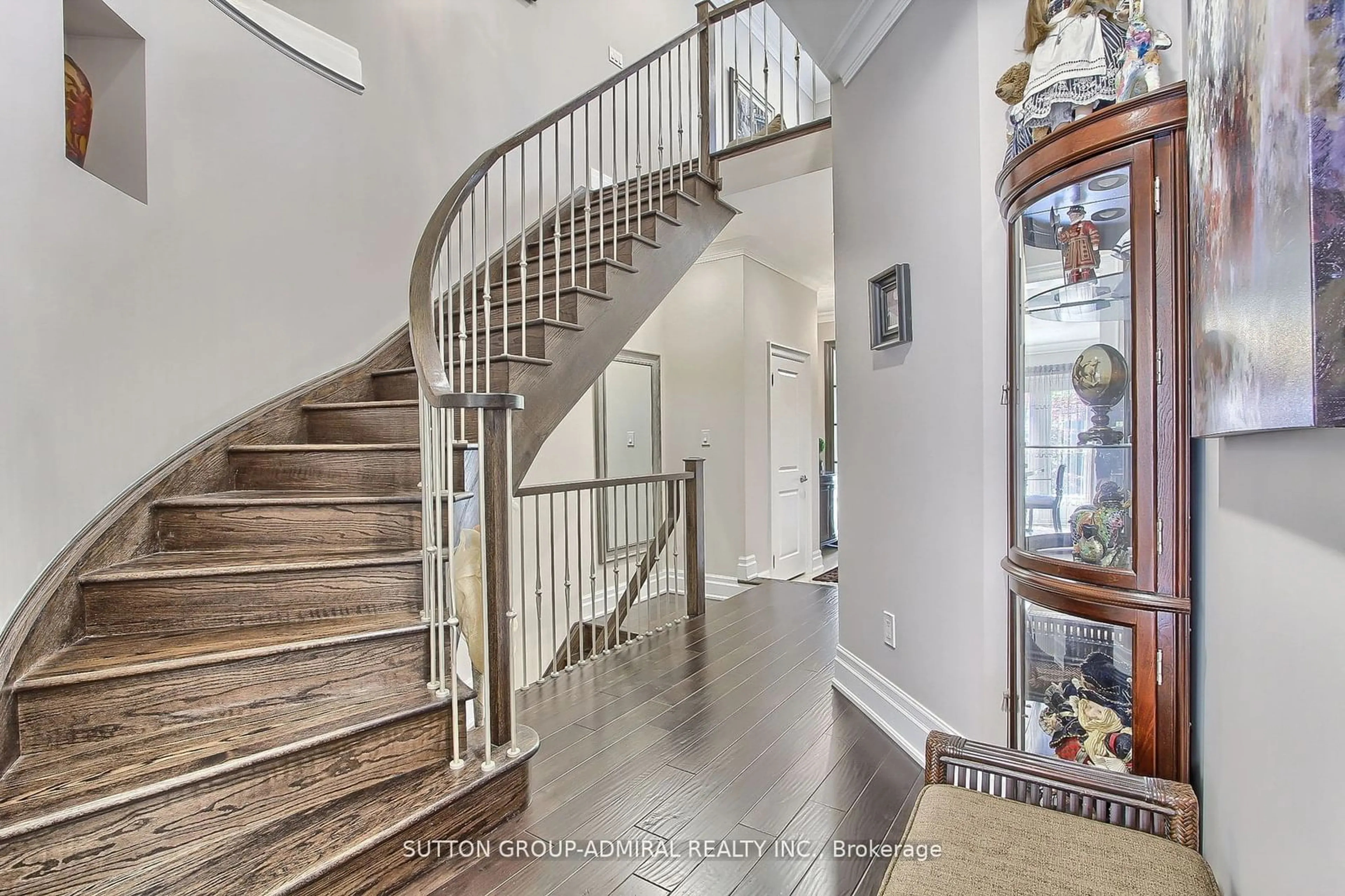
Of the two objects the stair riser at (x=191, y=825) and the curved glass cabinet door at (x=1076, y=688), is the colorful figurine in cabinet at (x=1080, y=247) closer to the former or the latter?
the curved glass cabinet door at (x=1076, y=688)

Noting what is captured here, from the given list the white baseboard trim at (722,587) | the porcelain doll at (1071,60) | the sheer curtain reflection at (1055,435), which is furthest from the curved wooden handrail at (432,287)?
the white baseboard trim at (722,587)

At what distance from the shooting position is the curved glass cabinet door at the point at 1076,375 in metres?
1.38

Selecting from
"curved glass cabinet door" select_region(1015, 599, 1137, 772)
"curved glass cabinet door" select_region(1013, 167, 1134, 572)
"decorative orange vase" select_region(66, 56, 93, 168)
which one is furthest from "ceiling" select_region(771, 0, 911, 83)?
"decorative orange vase" select_region(66, 56, 93, 168)

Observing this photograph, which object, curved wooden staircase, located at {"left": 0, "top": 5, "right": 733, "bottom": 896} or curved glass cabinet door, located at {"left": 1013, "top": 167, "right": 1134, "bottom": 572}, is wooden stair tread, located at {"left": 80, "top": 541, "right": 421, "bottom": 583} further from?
curved glass cabinet door, located at {"left": 1013, "top": 167, "right": 1134, "bottom": 572}

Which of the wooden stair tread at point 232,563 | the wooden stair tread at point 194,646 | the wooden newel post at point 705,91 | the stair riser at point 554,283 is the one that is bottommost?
the wooden stair tread at point 194,646

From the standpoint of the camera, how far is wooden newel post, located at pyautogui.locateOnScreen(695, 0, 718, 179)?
4059 millimetres

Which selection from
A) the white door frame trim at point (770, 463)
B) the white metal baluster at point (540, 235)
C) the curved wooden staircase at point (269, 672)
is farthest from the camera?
the white door frame trim at point (770, 463)

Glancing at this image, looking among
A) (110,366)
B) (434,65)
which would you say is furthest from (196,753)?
(434,65)

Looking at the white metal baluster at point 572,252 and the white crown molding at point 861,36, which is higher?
the white crown molding at point 861,36

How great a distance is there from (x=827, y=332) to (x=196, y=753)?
7507mm

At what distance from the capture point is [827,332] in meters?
7.93

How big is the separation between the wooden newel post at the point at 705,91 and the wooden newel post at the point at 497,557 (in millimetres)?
2819

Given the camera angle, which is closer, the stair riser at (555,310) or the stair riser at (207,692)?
the stair riser at (207,692)

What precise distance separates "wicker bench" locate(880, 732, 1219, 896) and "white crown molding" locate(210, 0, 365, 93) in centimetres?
343
